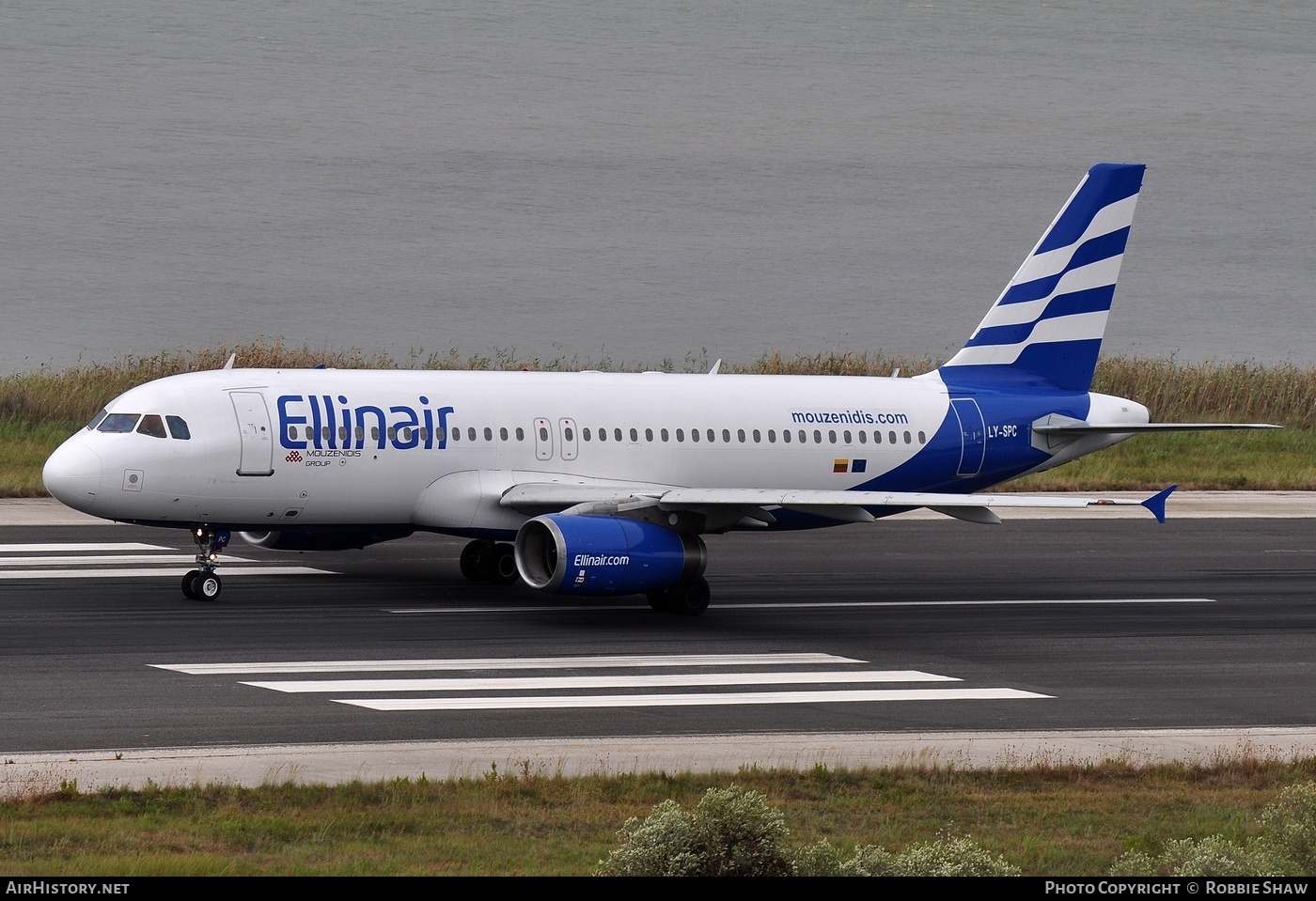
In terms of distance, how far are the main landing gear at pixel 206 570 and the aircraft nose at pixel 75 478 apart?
1.62 meters

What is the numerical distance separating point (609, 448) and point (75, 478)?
7838 millimetres

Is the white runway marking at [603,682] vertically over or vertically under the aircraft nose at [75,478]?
under

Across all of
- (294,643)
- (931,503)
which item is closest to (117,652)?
(294,643)

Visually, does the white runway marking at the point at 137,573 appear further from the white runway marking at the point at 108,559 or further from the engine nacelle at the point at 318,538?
the engine nacelle at the point at 318,538

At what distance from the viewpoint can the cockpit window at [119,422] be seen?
26828 millimetres

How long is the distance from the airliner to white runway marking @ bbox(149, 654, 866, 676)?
7.83ft

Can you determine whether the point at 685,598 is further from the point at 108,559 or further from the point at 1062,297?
the point at 1062,297

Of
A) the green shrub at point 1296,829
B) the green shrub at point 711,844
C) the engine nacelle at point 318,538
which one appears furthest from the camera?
the engine nacelle at point 318,538

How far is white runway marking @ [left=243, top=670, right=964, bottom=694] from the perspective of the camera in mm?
20641

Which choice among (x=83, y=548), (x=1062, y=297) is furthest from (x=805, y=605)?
(x=83, y=548)

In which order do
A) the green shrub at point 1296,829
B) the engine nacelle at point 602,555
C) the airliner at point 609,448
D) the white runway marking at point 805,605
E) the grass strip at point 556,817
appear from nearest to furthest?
the green shrub at point 1296,829
the grass strip at point 556,817
the engine nacelle at point 602,555
the airliner at point 609,448
the white runway marking at point 805,605

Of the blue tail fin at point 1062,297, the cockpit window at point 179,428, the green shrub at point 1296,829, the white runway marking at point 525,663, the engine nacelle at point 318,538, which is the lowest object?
the white runway marking at point 525,663

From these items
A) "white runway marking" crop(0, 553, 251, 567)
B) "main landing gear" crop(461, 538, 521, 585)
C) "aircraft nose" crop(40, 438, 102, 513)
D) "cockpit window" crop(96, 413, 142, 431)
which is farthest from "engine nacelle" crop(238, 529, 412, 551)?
"aircraft nose" crop(40, 438, 102, 513)

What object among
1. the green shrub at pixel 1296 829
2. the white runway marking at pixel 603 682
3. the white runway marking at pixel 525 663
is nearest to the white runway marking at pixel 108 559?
the white runway marking at pixel 525 663
